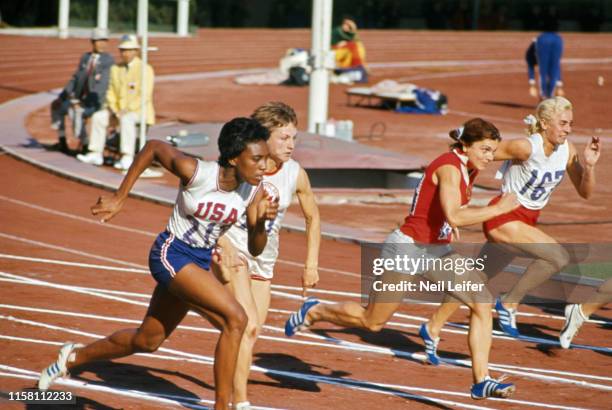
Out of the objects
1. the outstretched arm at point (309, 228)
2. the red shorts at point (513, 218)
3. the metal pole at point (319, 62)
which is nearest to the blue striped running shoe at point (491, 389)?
the outstretched arm at point (309, 228)

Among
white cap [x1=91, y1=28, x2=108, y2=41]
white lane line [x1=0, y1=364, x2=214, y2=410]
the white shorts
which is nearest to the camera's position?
white lane line [x1=0, y1=364, x2=214, y2=410]

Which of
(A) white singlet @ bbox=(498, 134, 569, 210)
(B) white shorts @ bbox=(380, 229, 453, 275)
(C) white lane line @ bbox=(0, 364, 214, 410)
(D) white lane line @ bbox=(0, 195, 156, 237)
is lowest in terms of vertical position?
(D) white lane line @ bbox=(0, 195, 156, 237)

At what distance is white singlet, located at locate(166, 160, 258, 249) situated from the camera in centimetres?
742

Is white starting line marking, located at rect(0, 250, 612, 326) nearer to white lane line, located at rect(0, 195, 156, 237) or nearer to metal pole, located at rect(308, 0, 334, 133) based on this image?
white lane line, located at rect(0, 195, 156, 237)

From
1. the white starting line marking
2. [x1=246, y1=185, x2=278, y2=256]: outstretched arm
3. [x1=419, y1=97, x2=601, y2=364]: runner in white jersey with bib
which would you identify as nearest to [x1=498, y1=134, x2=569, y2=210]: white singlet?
[x1=419, y1=97, x2=601, y2=364]: runner in white jersey with bib

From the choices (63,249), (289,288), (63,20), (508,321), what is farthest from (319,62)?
(63,20)

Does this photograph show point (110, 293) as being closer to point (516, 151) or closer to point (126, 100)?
point (516, 151)

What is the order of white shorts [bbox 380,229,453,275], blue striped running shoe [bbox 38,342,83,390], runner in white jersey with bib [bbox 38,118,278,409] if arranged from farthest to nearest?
1. white shorts [bbox 380,229,453,275]
2. blue striped running shoe [bbox 38,342,83,390]
3. runner in white jersey with bib [bbox 38,118,278,409]

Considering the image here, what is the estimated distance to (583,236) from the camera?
51.4ft

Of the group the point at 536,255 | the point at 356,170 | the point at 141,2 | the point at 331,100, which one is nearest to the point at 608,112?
the point at 331,100

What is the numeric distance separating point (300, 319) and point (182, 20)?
39290mm

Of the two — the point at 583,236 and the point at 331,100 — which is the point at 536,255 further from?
the point at 331,100

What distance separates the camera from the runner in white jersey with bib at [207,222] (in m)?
7.35

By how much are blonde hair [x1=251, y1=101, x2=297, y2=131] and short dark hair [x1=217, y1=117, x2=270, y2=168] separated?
0.62m
